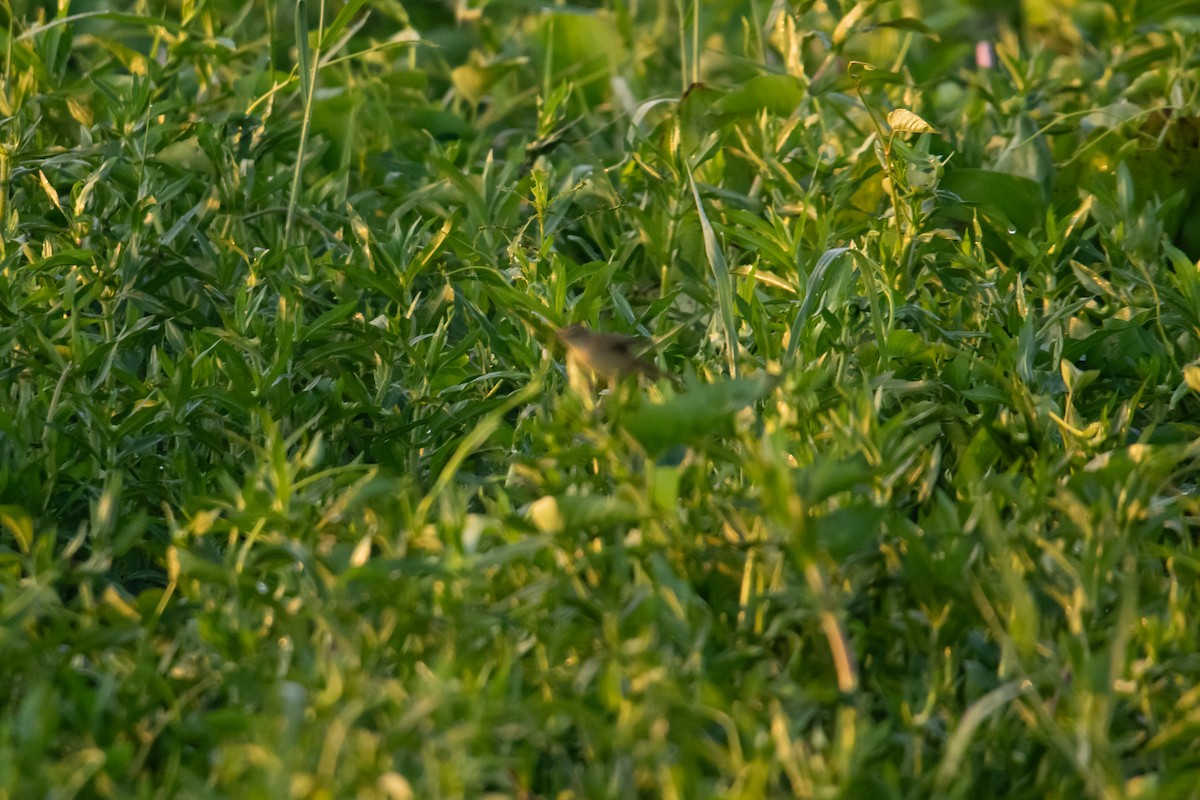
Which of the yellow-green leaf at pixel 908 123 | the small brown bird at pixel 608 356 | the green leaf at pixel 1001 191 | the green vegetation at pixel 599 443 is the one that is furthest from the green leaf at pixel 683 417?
the green leaf at pixel 1001 191

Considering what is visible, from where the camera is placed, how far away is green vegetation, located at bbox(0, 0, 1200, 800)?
1.26 metres

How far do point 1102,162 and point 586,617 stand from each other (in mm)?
1484

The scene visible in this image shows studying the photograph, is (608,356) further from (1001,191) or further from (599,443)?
(1001,191)

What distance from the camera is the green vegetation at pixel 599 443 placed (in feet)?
4.14

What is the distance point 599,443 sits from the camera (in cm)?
142

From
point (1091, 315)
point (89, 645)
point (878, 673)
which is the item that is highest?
point (89, 645)

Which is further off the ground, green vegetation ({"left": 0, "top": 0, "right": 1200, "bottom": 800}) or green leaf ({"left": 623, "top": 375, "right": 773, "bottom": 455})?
green leaf ({"left": 623, "top": 375, "right": 773, "bottom": 455})

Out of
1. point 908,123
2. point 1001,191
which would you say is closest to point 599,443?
point 908,123

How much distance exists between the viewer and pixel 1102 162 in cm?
246

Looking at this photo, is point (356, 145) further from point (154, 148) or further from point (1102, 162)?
point (1102, 162)

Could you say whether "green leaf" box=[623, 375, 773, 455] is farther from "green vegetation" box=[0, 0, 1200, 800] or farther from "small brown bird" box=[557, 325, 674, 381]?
"small brown bird" box=[557, 325, 674, 381]

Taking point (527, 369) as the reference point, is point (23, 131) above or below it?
above

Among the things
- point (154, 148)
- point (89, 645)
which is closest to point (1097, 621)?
point (89, 645)

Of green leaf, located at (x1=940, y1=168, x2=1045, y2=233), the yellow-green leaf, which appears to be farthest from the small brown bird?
green leaf, located at (x1=940, y1=168, x2=1045, y2=233)
